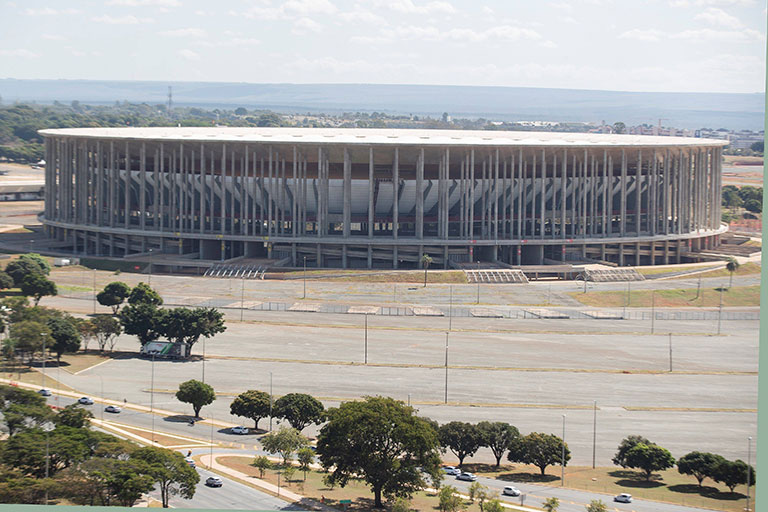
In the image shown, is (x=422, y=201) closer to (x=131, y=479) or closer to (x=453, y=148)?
(x=453, y=148)

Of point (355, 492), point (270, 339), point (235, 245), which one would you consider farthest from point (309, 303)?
point (355, 492)

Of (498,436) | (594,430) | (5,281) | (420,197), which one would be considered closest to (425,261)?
(420,197)

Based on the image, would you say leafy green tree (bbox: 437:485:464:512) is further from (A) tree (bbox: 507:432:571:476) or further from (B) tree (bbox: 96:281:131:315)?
(B) tree (bbox: 96:281:131:315)

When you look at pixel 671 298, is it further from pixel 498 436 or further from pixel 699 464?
pixel 498 436

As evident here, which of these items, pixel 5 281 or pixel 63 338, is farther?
pixel 5 281

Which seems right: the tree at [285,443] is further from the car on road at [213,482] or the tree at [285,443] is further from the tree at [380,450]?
the car on road at [213,482]
